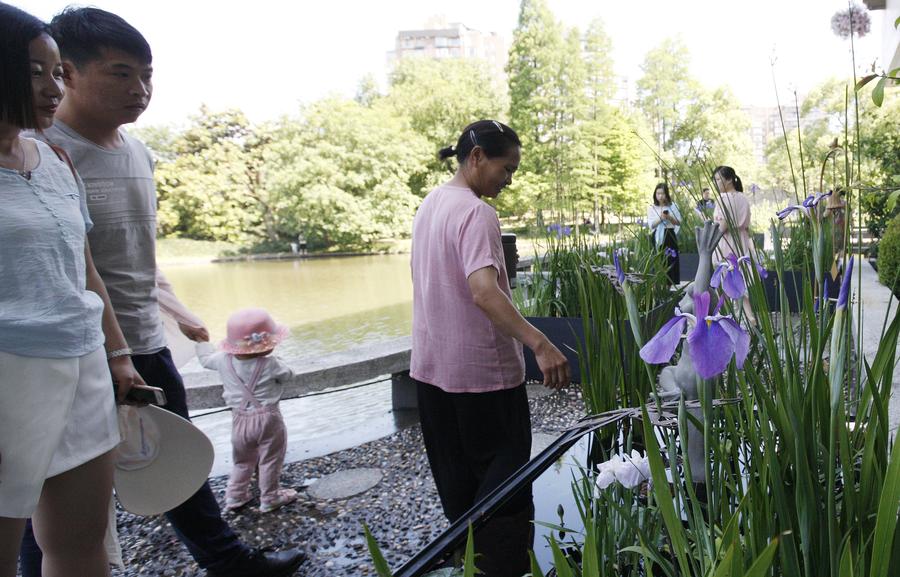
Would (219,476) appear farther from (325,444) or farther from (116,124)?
(116,124)

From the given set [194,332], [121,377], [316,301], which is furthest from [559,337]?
[316,301]

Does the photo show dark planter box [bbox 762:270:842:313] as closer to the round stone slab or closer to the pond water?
the round stone slab

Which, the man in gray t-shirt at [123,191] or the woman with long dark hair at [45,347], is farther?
the man in gray t-shirt at [123,191]

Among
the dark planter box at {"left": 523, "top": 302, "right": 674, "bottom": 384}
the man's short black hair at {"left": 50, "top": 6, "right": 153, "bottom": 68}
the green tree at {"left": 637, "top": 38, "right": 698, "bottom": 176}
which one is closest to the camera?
the man's short black hair at {"left": 50, "top": 6, "right": 153, "bottom": 68}

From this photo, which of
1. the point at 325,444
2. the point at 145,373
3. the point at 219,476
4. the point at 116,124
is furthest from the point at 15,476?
the point at 325,444

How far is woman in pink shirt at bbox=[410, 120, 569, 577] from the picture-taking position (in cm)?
164

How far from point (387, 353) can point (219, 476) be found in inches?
42.1

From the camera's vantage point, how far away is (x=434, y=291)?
178 cm

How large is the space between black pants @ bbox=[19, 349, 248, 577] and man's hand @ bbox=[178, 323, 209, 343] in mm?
307

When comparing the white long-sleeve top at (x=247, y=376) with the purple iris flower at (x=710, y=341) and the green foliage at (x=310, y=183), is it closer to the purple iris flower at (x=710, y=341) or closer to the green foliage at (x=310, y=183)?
the purple iris flower at (x=710, y=341)

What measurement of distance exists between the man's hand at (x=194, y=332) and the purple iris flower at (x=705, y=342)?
5.97 ft

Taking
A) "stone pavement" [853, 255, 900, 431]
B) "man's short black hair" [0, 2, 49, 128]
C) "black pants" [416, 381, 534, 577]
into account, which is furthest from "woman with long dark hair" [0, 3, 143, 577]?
"stone pavement" [853, 255, 900, 431]

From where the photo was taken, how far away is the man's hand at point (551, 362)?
65.6 inches

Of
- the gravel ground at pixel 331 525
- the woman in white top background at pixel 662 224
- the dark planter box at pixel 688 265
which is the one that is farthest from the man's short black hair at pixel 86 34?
the dark planter box at pixel 688 265
